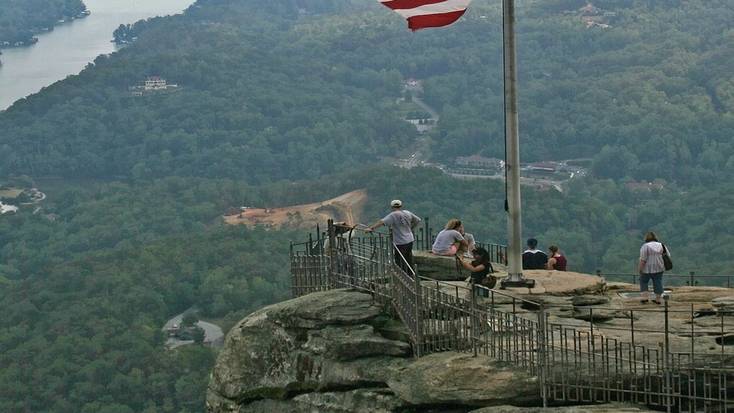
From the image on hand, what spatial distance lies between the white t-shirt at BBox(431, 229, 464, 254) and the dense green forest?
55764 mm

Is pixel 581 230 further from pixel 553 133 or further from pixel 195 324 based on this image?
pixel 553 133

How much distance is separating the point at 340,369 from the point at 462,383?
2.20m

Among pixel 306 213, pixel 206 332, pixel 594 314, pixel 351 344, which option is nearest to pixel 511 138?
pixel 594 314

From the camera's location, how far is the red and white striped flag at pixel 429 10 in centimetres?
2450

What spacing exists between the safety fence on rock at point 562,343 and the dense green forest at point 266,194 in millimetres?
58864

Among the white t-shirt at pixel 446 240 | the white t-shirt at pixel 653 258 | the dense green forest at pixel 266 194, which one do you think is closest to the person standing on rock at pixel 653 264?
the white t-shirt at pixel 653 258

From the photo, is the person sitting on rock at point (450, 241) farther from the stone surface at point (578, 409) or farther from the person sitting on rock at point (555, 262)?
the stone surface at point (578, 409)

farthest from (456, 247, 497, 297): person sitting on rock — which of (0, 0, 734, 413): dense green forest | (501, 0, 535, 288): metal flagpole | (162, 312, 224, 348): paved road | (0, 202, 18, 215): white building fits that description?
(0, 202, 18, 215): white building

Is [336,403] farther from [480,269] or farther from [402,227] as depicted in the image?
[402,227]

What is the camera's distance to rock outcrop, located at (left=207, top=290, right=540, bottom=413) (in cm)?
2036

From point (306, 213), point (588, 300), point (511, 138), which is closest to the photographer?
point (588, 300)

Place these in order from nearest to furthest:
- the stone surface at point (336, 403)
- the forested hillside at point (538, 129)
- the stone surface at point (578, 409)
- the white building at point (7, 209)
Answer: the stone surface at point (578, 409) → the stone surface at point (336, 403) → the white building at point (7, 209) → the forested hillside at point (538, 129)

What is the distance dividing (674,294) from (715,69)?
147397 mm

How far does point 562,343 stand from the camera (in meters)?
20.5
